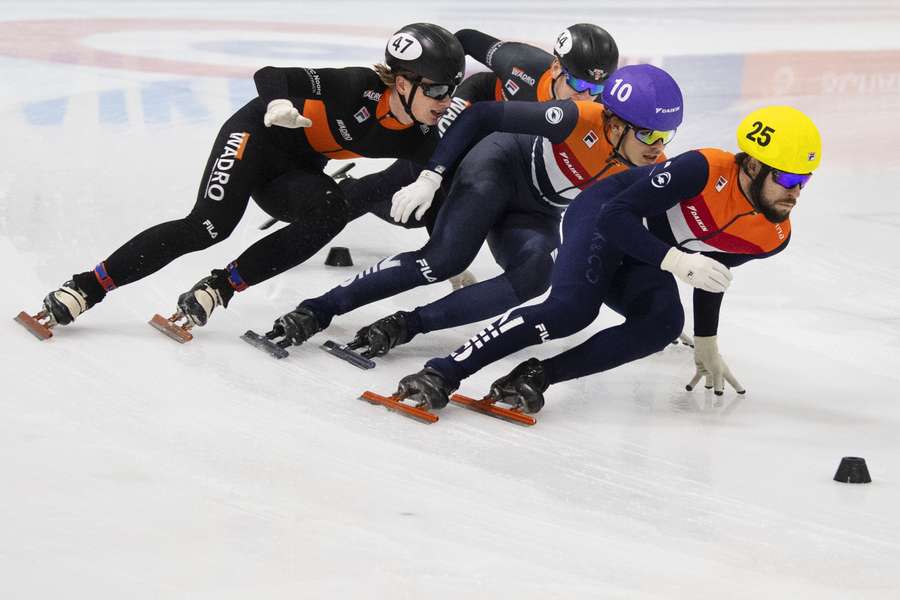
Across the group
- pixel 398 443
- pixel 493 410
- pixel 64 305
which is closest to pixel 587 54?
pixel 493 410

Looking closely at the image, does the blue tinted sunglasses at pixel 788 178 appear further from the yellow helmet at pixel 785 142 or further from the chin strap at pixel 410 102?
the chin strap at pixel 410 102

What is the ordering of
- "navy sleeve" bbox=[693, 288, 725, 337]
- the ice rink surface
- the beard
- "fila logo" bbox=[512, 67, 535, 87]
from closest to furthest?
the ice rink surface < the beard < "navy sleeve" bbox=[693, 288, 725, 337] < "fila logo" bbox=[512, 67, 535, 87]

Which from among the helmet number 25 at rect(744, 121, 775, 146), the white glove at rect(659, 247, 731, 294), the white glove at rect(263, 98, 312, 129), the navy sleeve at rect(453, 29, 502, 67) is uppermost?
the navy sleeve at rect(453, 29, 502, 67)

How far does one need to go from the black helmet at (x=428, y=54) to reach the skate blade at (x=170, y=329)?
1.24 metres

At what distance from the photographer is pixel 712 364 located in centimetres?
436

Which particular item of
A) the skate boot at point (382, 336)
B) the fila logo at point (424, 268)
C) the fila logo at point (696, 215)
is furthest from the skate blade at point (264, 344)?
the fila logo at point (696, 215)

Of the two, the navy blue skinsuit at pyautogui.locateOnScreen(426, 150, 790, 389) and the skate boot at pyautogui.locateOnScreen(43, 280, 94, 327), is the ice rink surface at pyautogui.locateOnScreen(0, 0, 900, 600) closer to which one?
the skate boot at pyautogui.locateOnScreen(43, 280, 94, 327)

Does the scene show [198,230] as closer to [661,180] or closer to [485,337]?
[485,337]

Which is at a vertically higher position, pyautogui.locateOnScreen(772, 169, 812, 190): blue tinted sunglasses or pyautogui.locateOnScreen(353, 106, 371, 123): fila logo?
pyautogui.locateOnScreen(353, 106, 371, 123): fila logo

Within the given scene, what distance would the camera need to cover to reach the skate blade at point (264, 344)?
4.51m

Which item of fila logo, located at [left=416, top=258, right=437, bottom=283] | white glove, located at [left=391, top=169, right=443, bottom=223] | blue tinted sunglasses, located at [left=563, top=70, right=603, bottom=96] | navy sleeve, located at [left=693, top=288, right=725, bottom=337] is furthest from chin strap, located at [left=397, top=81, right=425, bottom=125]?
navy sleeve, located at [left=693, top=288, right=725, bottom=337]

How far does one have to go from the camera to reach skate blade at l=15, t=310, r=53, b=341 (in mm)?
4496

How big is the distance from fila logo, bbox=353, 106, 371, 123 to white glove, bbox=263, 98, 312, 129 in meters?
0.31

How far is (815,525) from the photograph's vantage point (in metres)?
3.28
